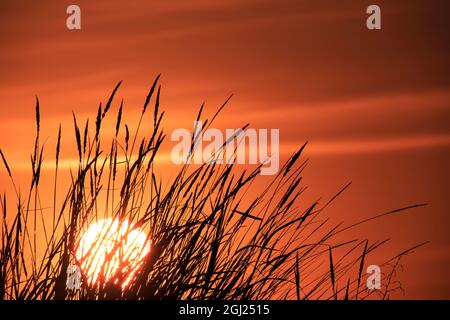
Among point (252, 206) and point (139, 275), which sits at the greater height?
point (252, 206)

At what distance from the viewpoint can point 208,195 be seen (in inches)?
85.7

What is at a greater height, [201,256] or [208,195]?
[208,195]

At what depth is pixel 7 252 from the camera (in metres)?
2.06
